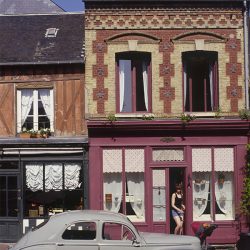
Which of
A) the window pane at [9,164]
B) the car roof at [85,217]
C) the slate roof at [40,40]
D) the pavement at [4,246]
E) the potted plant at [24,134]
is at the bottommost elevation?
the pavement at [4,246]

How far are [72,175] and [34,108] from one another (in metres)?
2.41

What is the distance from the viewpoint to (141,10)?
1775 centimetres

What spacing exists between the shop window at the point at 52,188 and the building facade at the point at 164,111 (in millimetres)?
614

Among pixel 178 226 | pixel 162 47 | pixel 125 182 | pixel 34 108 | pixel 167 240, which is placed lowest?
pixel 178 226

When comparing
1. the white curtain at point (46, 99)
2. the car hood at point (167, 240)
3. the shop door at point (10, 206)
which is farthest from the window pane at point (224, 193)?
the car hood at point (167, 240)

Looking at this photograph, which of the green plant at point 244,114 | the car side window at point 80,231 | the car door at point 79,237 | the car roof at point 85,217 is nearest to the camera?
the car door at point 79,237

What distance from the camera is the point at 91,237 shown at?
10977 millimetres

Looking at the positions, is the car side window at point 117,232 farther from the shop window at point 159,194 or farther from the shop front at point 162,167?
the shop window at point 159,194

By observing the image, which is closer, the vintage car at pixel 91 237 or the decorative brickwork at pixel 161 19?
the vintage car at pixel 91 237

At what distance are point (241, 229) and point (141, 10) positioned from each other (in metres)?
7.29

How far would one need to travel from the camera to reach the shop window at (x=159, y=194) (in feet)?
57.2

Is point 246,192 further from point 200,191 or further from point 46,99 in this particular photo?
point 46,99

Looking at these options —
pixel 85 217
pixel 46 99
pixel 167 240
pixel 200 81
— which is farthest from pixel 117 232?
pixel 200 81

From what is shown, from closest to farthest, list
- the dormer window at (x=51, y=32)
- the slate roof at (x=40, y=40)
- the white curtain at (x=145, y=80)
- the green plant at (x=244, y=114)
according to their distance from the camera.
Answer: the green plant at (x=244, y=114)
the white curtain at (x=145, y=80)
the slate roof at (x=40, y=40)
the dormer window at (x=51, y=32)
